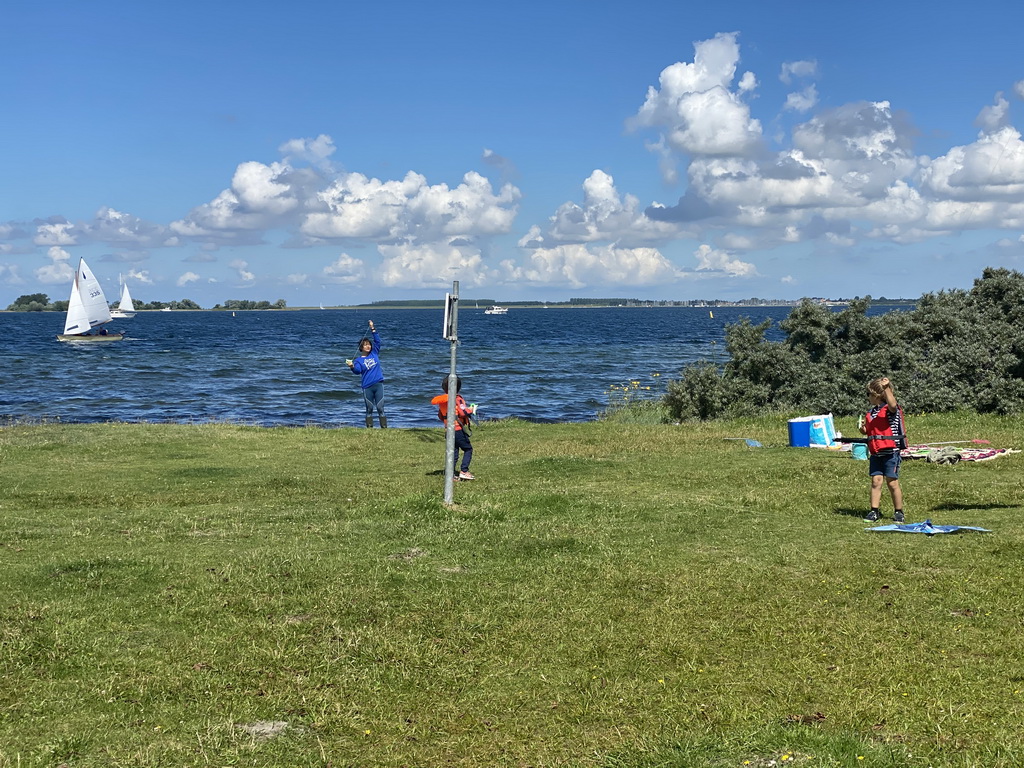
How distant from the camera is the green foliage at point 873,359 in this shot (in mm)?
26469

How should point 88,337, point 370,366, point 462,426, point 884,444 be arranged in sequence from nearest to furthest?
point 884,444 < point 462,426 < point 370,366 < point 88,337

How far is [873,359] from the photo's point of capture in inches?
1110

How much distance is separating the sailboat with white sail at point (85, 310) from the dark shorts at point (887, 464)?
265 feet

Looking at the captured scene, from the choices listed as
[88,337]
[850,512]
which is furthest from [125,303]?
[850,512]

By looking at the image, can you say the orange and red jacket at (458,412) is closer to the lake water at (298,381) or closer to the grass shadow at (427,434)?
the grass shadow at (427,434)

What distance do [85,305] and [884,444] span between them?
85969 mm

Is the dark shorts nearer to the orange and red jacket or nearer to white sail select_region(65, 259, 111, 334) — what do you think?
the orange and red jacket

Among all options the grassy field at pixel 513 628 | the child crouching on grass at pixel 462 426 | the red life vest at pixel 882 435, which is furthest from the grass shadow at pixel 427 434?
the red life vest at pixel 882 435

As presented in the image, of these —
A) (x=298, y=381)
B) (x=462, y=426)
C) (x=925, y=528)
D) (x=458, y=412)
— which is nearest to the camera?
(x=925, y=528)

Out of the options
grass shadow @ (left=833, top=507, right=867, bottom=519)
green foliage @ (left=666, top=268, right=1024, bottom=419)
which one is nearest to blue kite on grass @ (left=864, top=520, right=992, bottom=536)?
grass shadow @ (left=833, top=507, right=867, bottom=519)

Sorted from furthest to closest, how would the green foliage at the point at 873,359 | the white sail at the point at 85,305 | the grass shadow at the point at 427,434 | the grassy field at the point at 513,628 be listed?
the white sail at the point at 85,305, the green foliage at the point at 873,359, the grass shadow at the point at 427,434, the grassy field at the point at 513,628

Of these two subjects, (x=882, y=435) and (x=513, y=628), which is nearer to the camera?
(x=513, y=628)

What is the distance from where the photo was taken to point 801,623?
8266 millimetres

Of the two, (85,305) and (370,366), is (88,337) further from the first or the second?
(370,366)
